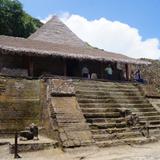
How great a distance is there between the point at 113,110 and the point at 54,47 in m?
5.85

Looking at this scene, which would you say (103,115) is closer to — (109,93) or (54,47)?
(109,93)

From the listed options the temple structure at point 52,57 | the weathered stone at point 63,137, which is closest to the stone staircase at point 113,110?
→ the weathered stone at point 63,137

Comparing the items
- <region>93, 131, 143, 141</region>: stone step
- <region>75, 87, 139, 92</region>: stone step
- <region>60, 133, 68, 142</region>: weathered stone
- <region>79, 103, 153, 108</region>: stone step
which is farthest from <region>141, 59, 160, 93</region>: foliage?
<region>60, 133, 68, 142</region>: weathered stone

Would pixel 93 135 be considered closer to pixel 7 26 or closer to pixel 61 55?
pixel 61 55

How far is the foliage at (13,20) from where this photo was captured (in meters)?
27.9

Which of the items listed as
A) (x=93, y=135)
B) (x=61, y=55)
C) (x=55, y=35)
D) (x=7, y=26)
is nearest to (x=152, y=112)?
(x=93, y=135)

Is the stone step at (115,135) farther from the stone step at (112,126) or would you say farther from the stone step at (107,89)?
the stone step at (107,89)

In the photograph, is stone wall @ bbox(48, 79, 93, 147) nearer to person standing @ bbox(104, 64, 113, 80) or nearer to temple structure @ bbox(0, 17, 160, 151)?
temple structure @ bbox(0, 17, 160, 151)

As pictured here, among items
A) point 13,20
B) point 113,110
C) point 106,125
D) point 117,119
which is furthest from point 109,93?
point 13,20

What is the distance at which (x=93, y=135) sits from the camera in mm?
11516

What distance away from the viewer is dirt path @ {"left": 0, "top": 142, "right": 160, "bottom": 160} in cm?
949

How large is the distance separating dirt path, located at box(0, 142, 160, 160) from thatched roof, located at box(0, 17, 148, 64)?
6.08 meters

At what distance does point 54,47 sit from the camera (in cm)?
1802

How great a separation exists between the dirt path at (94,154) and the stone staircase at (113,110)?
0.65 m
